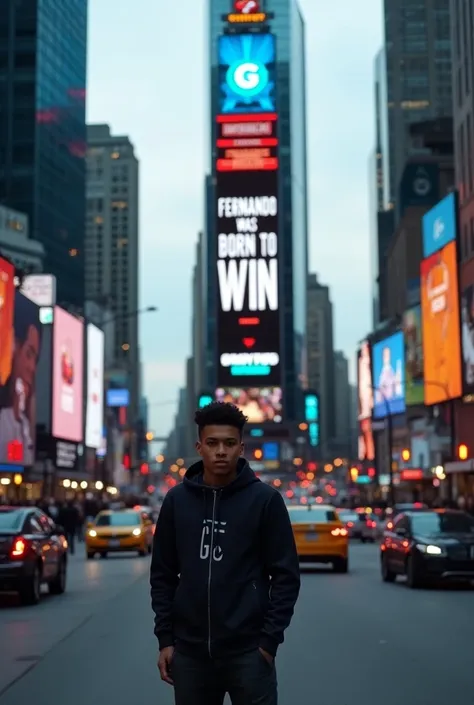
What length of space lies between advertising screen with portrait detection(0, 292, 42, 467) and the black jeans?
61.9 meters

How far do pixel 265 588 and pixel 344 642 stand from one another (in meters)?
9.94

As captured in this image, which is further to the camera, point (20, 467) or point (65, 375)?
point (65, 375)

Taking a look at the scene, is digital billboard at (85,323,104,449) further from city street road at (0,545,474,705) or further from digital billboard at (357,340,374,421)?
city street road at (0,545,474,705)

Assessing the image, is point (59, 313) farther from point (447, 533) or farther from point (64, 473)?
point (447, 533)

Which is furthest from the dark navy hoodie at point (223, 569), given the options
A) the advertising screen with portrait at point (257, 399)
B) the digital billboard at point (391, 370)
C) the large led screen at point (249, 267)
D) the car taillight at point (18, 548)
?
the advertising screen with portrait at point (257, 399)

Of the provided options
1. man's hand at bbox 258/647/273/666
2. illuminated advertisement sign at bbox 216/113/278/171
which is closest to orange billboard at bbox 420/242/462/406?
illuminated advertisement sign at bbox 216/113/278/171

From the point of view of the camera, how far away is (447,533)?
2489cm

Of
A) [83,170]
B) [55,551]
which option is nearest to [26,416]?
[55,551]

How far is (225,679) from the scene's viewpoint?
5594 mm

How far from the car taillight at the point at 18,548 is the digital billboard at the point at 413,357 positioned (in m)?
83.9

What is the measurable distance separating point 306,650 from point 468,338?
61.8 m

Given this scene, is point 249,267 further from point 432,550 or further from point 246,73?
point 432,550

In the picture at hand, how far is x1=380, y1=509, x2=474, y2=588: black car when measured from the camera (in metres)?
24.2

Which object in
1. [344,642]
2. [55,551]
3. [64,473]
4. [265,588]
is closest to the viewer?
[265,588]
